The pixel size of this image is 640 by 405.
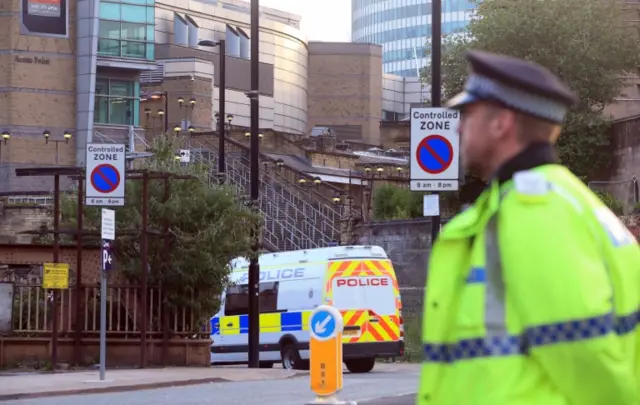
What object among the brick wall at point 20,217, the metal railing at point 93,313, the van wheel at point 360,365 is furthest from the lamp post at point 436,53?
the brick wall at point 20,217

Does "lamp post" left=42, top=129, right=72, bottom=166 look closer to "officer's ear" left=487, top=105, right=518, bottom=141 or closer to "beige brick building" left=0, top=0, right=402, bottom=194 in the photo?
"beige brick building" left=0, top=0, right=402, bottom=194

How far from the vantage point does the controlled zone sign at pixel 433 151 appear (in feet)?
51.6

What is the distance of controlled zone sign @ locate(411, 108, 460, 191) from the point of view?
620 inches

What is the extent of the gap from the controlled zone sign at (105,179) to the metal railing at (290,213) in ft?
102

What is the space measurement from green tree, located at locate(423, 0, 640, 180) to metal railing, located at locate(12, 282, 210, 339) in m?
23.1

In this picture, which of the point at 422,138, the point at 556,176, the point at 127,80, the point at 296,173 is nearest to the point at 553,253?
the point at 556,176

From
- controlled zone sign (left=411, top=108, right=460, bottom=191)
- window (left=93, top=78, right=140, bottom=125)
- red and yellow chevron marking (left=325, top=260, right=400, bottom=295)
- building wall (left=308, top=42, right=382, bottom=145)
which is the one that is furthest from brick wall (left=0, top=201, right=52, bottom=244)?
building wall (left=308, top=42, right=382, bottom=145)

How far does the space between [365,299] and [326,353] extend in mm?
Answer: 13798

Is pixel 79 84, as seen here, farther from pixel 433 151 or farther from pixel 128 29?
pixel 433 151

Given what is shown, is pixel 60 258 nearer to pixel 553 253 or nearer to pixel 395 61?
pixel 553 253

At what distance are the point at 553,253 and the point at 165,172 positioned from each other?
75.8 feet

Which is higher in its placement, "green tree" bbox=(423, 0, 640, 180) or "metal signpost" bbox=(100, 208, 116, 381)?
"green tree" bbox=(423, 0, 640, 180)

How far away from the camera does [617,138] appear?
47188 mm

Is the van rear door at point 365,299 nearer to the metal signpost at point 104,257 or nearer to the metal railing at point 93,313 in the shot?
the metal railing at point 93,313
